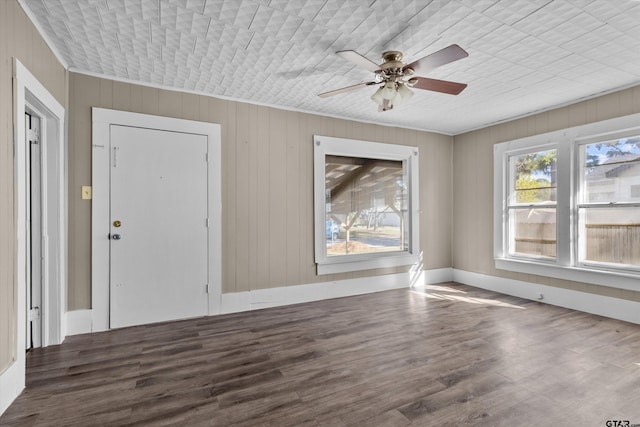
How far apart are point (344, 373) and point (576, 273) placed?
A: 3394 mm

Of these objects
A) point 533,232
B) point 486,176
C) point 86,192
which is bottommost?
point 533,232

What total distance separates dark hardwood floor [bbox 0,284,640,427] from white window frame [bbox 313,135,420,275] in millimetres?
991

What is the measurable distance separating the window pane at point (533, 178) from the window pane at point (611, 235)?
0.51 meters

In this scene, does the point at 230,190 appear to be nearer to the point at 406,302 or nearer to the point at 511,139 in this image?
the point at 406,302

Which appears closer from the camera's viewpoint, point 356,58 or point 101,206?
point 356,58

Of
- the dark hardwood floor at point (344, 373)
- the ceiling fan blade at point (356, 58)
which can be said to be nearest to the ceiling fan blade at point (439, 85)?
the ceiling fan blade at point (356, 58)

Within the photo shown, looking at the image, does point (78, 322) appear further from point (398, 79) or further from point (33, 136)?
point (398, 79)

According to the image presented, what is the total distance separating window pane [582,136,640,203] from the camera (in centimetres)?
350

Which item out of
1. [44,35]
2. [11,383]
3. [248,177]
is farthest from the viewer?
[248,177]

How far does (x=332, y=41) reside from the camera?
2582 millimetres

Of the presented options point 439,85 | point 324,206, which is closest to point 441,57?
point 439,85

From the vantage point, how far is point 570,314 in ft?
12.3

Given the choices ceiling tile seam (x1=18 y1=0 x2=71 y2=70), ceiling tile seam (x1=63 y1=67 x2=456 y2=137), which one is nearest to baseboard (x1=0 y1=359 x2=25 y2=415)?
ceiling tile seam (x1=18 y1=0 x2=71 y2=70)

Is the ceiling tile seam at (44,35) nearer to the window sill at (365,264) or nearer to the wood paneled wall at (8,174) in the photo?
the wood paneled wall at (8,174)
